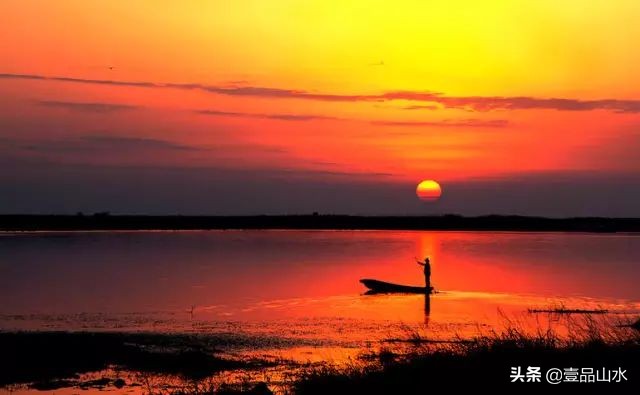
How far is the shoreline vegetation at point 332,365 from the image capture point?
1616cm

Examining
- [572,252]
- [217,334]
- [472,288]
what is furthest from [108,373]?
[572,252]

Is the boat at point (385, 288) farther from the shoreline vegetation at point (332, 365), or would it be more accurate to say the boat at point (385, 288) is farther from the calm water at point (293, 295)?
the shoreline vegetation at point (332, 365)

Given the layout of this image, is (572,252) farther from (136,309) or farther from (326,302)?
(136,309)

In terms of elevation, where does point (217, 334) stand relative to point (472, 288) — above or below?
below

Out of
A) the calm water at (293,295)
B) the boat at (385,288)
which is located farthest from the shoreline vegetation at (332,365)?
the boat at (385,288)

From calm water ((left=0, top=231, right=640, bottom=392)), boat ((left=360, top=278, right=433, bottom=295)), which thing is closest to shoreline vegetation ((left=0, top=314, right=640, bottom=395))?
calm water ((left=0, top=231, right=640, bottom=392))

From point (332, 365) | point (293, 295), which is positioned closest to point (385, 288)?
point (293, 295)

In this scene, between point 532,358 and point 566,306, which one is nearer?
point 532,358

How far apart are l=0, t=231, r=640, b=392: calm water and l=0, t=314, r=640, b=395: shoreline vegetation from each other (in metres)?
2.68

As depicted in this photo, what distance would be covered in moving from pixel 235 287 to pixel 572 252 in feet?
204

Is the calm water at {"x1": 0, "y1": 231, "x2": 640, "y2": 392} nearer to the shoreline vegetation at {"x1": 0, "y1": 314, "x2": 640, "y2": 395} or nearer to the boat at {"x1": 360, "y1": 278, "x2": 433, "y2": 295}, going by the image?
the boat at {"x1": 360, "y1": 278, "x2": 433, "y2": 295}

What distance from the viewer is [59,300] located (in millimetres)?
47719

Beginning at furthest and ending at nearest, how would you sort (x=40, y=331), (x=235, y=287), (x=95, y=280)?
(x=95, y=280) < (x=235, y=287) < (x=40, y=331)

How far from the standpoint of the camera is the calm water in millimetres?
36000
